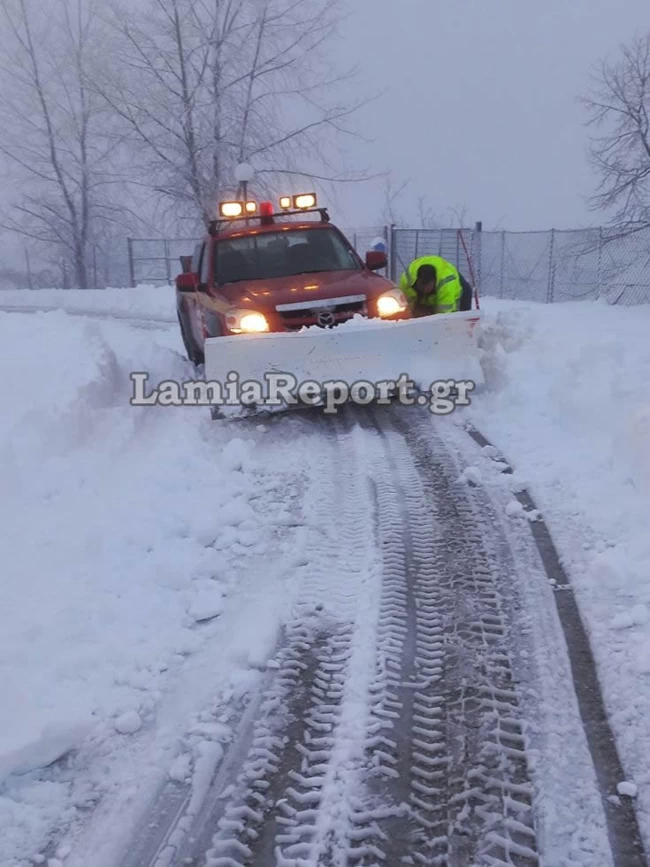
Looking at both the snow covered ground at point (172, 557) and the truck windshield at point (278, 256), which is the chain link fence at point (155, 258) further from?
the snow covered ground at point (172, 557)

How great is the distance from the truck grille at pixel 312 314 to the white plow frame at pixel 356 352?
20cm

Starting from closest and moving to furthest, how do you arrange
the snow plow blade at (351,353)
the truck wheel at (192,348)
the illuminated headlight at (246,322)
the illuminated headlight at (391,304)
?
1. the snow plow blade at (351,353)
2. the illuminated headlight at (246,322)
3. the illuminated headlight at (391,304)
4. the truck wheel at (192,348)

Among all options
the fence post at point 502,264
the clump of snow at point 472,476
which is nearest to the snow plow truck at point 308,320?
the clump of snow at point 472,476

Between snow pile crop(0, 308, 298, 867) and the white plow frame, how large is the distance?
64 centimetres

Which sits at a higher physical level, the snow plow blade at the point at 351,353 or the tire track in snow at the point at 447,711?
the snow plow blade at the point at 351,353

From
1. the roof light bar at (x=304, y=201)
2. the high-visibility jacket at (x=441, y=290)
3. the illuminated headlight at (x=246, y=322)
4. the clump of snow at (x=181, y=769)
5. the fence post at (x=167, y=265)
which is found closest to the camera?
the clump of snow at (x=181, y=769)

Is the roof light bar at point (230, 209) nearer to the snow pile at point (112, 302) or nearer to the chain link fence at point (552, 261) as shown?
the chain link fence at point (552, 261)

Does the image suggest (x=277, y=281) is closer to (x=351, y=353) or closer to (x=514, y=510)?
(x=351, y=353)

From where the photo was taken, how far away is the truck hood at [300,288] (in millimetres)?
6891

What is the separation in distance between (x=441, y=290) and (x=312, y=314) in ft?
6.25

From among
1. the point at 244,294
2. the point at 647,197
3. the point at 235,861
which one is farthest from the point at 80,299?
the point at 235,861

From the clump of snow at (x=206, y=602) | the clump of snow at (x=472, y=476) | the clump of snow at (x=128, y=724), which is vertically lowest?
the clump of snow at (x=128, y=724)

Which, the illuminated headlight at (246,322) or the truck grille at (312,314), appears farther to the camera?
the truck grille at (312,314)

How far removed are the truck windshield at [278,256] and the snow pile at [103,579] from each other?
1597 millimetres
